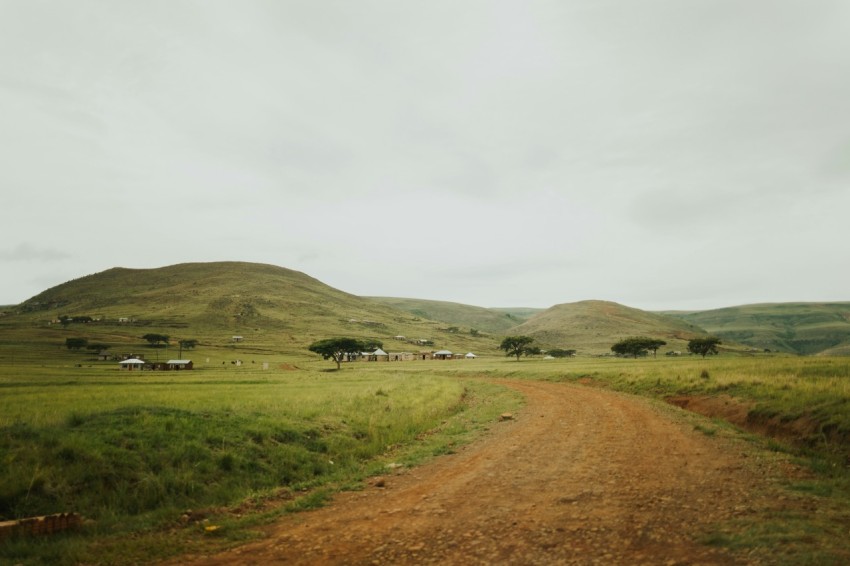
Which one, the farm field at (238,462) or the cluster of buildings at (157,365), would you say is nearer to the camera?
the farm field at (238,462)

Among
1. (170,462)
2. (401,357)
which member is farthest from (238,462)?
(401,357)

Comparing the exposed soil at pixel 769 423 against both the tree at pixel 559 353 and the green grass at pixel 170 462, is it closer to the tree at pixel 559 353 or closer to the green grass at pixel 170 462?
the green grass at pixel 170 462

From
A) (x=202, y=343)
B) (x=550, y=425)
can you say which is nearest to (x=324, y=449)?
(x=550, y=425)

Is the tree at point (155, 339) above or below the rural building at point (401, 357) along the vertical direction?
above

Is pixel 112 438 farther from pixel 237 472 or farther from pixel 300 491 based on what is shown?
pixel 300 491

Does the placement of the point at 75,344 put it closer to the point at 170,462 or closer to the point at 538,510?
the point at 170,462

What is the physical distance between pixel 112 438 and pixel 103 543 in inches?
194

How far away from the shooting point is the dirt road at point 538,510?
286 inches

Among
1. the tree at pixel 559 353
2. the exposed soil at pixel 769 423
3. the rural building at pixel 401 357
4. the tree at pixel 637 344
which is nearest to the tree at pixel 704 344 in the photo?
the tree at pixel 637 344

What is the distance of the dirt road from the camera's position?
7273 mm

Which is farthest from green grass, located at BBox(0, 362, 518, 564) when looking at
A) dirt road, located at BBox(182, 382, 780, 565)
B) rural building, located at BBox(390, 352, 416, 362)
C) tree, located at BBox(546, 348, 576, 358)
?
tree, located at BBox(546, 348, 576, 358)

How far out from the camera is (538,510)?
9148 mm

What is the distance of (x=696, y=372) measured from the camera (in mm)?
34312

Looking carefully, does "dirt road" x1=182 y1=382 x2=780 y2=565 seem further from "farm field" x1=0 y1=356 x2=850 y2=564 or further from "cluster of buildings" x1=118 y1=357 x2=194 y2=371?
"cluster of buildings" x1=118 y1=357 x2=194 y2=371
